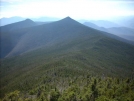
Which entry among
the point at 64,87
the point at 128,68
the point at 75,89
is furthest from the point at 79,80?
the point at 128,68

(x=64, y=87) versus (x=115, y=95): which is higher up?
(x=115, y=95)

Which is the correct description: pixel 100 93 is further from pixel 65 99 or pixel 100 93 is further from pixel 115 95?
pixel 65 99

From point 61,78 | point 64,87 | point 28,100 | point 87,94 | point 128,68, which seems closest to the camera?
point 87,94

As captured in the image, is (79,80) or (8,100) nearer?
(8,100)

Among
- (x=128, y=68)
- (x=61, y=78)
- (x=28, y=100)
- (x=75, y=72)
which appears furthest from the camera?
(x=128, y=68)

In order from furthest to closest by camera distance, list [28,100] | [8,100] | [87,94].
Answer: [8,100] < [28,100] < [87,94]

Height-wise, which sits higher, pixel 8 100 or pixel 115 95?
pixel 115 95

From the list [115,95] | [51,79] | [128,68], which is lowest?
[128,68]

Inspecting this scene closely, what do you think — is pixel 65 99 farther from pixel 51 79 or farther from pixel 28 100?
pixel 51 79

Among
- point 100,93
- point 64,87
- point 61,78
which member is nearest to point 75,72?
point 61,78
